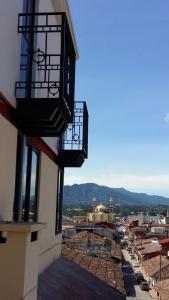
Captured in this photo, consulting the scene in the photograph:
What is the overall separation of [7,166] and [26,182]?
1.60m

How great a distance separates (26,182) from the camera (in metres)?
7.17

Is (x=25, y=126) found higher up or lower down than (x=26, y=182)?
higher up

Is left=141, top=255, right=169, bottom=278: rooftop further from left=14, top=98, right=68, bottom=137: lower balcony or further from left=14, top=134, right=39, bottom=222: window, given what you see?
left=14, top=98, right=68, bottom=137: lower balcony

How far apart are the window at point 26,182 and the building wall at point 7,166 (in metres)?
0.27

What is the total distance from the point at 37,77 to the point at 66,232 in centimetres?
6241

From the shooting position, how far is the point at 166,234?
297 feet

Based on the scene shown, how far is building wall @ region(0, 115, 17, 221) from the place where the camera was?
5375 mm

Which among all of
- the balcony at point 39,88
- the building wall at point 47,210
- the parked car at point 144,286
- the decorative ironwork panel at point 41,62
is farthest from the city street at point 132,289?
the balcony at point 39,88

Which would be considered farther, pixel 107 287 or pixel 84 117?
pixel 107 287

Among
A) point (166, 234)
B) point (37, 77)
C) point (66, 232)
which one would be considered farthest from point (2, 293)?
point (166, 234)

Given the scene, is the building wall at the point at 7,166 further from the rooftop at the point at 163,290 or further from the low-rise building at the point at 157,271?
the low-rise building at the point at 157,271

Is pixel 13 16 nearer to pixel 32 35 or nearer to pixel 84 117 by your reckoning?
pixel 32 35

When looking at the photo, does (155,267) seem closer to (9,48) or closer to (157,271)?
(157,271)

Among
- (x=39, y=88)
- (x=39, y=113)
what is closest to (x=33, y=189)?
(x=39, y=88)
